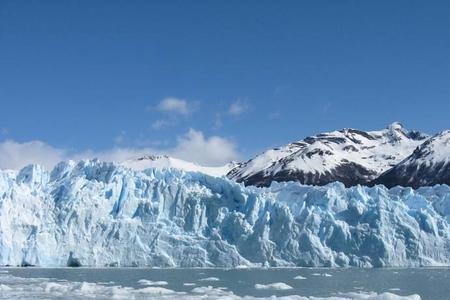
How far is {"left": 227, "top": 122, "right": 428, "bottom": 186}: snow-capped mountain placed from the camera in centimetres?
13250

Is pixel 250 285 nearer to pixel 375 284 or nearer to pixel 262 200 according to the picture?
pixel 375 284

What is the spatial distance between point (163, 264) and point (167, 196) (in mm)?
4413

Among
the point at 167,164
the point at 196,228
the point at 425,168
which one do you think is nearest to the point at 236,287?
the point at 196,228

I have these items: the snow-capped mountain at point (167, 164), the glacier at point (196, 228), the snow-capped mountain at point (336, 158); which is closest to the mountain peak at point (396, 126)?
the snow-capped mountain at point (336, 158)

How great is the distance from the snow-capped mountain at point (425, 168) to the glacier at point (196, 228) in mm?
70019

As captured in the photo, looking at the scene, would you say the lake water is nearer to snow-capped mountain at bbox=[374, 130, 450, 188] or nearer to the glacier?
the glacier

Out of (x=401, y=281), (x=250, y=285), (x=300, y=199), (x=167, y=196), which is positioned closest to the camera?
(x=250, y=285)

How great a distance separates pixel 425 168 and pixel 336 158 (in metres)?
31.8

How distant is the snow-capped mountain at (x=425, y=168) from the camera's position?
11029cm

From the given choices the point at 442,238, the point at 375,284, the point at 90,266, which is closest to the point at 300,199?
the point at 442,238

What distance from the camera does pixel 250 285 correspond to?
26016 mm

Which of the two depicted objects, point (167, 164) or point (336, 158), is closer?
point (336, 158)

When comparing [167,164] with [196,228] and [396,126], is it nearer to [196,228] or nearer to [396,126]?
[396,126]

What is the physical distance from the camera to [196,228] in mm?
38719
